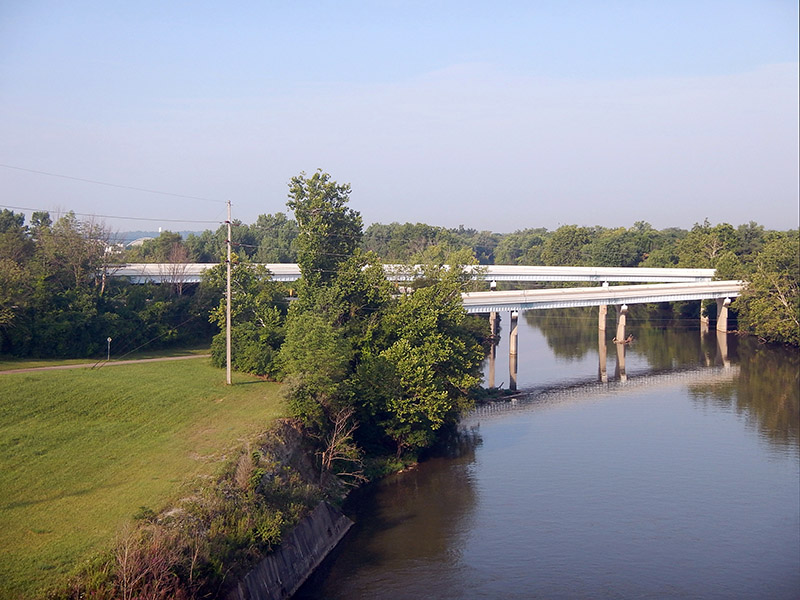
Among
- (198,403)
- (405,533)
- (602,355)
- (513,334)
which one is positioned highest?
(513,334)

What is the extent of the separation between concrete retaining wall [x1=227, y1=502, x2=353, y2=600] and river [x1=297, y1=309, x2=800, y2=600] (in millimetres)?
587

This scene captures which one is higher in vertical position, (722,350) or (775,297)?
(775,297)

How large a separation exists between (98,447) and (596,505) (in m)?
20.8

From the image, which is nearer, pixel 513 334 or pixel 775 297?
pixel 513 334

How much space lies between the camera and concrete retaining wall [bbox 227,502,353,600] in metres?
22.6

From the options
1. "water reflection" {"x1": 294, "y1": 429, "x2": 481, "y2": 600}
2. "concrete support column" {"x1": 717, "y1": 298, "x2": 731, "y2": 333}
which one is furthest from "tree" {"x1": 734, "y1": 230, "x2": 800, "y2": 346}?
"water reflection" {"x1": 294, "y1": 429, "x2": 481, "y2": 600}

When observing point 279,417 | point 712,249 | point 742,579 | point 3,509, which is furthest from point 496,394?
point 712,249

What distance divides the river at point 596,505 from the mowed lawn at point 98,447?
6.40 metres

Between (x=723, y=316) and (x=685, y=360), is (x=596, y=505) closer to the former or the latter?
(x=685, y=360)

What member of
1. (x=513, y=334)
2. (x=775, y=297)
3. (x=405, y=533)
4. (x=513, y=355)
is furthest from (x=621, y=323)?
(x=405, y=533)

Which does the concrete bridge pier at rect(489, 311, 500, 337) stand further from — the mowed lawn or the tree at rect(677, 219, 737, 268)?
the mowed lawn

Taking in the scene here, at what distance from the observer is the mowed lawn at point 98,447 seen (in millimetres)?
20672

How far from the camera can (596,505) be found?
32.5 metres

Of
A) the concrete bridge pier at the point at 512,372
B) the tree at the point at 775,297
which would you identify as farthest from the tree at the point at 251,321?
the tree at the point at 775,297
